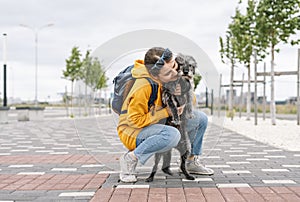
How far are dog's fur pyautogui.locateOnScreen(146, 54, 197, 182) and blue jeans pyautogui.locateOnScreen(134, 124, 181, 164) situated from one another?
0.14 m

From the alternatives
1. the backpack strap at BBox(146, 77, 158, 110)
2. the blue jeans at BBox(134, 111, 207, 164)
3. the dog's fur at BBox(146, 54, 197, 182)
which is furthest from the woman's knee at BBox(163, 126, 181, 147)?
the backpack strap at BBox(146, 77, 158, 110)

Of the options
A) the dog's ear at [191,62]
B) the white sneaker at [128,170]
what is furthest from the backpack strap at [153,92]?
the white sneaker at [128,170]

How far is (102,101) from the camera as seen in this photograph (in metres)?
5.13

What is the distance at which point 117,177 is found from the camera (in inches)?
199

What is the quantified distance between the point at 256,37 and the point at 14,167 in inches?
547

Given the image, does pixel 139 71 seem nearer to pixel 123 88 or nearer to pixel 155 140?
pixel 123 88

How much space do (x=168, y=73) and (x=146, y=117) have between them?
55 cm

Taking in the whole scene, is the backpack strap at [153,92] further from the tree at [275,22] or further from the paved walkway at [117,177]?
the tree at [275,22]

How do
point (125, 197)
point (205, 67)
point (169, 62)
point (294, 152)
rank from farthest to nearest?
1. point (294, 152)
2. point (205, 67)
3. point (169, 62)
4. point (125, 197)

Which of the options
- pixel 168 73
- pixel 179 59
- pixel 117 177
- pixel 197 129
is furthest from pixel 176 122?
pixel 117 177

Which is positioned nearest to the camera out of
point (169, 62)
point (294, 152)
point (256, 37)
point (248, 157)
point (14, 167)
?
point (169, 62)

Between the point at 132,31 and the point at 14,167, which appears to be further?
the point at 14,167

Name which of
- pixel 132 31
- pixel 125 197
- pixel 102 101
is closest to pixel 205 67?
pixel 132 31

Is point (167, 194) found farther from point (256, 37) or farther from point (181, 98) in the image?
point (256, 37)
